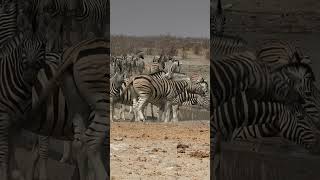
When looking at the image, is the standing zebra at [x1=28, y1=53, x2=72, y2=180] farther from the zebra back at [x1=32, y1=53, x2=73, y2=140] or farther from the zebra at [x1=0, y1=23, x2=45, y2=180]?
the zebra at [x1=0, y1=23, x2=45, y2=180]

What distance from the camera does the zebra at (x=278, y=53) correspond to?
3.95 m

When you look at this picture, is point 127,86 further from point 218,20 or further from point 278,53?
point 278,53

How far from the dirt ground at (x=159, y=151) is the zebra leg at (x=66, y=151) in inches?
157

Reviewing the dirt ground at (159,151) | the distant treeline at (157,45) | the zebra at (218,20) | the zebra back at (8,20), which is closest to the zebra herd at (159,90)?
the dirt ground at (159,151)

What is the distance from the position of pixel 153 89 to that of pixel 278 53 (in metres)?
13.3

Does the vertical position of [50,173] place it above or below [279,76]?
below

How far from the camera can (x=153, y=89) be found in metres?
17.3

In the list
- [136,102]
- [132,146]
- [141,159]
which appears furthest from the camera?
[136,102]

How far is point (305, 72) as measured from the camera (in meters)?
3.94

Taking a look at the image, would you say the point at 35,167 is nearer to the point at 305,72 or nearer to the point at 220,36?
the point at 220,36

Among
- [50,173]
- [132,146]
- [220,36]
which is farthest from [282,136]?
[132,146]

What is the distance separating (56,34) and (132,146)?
712 centimetres

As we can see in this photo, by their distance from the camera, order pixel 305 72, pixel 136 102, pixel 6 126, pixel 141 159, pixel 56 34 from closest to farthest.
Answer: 1. pixel 305 72
2. pixel 56 34
3. pixel 6 126
4. pixel 141 159
5. pixel 136 102

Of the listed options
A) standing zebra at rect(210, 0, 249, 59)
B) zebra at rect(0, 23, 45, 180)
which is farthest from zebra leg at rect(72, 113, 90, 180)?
standing zebra at rect(210, 0, 249, 59)
